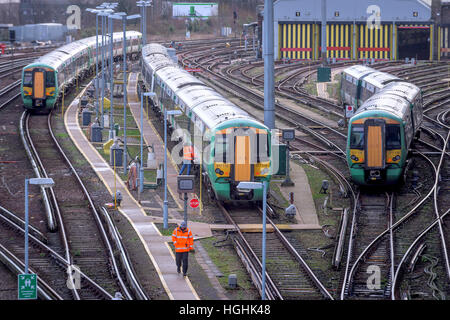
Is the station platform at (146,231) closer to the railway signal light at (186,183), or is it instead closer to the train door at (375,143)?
the railway signal light at (186,183)

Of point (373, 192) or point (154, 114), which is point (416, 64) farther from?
point (373, 192)

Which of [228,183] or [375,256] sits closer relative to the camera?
[375,256]

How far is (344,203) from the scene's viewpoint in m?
32.8

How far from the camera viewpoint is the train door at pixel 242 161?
30.5 meters

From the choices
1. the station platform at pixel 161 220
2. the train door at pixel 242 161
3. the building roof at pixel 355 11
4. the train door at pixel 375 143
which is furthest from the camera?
the building roof at pixel 355 11

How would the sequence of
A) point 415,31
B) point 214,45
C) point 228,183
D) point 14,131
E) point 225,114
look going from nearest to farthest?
point 228,183, point 225,114, point 14,131, point 415,31, point 214,45

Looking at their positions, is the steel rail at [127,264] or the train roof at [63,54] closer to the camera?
the steel rail at [127,264]

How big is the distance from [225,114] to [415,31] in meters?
52.7

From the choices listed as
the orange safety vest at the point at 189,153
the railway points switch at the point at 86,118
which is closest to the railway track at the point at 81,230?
the orange safety vest at the point at 189,153

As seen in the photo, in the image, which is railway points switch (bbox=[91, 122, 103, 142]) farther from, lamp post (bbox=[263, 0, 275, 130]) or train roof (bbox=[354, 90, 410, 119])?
train roof (bbox=[354, 90, 410, 119])

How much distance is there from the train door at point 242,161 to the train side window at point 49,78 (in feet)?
82.7

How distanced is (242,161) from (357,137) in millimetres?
5182

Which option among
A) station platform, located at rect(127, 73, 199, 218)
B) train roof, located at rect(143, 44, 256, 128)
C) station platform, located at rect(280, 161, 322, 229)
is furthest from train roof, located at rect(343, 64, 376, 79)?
station platform, located at rect(280, 161, 322, 229)

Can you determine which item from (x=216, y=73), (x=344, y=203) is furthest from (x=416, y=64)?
(x=344, y=203)
